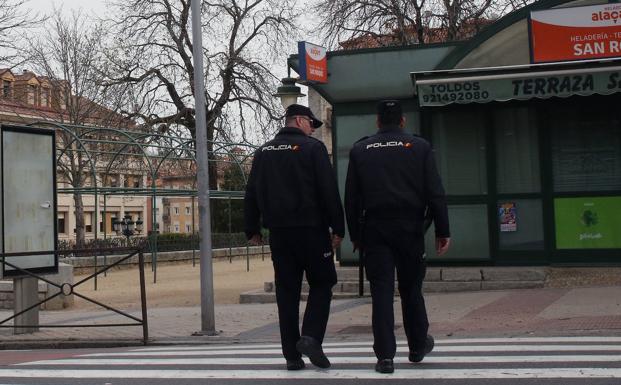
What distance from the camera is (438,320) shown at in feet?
31.5

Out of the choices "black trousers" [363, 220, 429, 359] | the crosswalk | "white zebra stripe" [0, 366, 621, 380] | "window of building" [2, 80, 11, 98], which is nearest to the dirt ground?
the crosswalk

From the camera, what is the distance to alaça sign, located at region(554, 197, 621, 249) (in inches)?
503

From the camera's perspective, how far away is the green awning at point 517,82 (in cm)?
1162

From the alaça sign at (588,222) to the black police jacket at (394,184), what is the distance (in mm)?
7694

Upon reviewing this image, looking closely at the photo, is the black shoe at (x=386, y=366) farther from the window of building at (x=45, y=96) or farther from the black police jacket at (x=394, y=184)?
the window of building at (x=45, y=96)

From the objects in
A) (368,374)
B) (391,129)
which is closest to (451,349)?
(368,374)

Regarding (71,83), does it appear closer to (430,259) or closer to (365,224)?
(430,259)

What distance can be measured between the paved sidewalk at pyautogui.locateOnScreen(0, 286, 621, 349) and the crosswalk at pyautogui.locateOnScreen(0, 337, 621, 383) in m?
0.80

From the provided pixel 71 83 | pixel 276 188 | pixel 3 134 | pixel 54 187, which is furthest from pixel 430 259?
pixel 71 83

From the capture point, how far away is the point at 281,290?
6059 mm

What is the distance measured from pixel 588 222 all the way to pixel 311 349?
8394 millimetres

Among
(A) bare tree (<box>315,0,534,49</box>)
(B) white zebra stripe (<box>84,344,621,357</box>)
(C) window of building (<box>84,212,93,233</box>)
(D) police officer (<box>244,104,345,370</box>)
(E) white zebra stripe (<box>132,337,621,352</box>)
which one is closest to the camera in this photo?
(D) police officer (<box>244,104,345,370</box>)

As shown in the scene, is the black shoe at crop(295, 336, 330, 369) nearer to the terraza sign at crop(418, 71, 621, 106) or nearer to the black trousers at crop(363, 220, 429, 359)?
the black trousers at crop(363, 220, 429, 359)

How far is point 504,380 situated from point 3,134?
7246 mm
